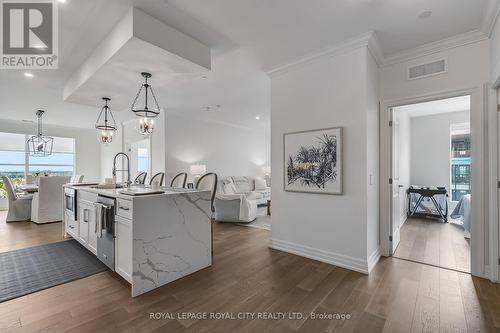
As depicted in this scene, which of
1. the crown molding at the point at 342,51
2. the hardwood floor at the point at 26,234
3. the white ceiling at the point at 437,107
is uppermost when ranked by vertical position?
the crown molding at the point at 342,51

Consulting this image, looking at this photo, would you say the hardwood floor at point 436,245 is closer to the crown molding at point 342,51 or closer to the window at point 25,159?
the crown molding at point 342,51

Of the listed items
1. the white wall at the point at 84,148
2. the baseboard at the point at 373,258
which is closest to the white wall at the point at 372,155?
the baseboard at the point at 373,258

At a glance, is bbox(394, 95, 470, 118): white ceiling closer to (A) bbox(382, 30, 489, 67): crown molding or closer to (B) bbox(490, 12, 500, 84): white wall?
(A) bbox(382, 30, 489, 67): crown molding

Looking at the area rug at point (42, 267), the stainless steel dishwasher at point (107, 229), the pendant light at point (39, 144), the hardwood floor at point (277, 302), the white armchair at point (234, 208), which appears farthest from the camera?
the pendant light at point (39, 144)

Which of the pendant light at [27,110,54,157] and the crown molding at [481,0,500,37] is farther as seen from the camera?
the pendant light at [27,110,54,157]

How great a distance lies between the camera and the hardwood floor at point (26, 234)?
12.1 ft

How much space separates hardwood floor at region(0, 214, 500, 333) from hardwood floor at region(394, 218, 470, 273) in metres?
0.33

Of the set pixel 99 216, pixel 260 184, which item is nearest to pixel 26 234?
pixel 99 216

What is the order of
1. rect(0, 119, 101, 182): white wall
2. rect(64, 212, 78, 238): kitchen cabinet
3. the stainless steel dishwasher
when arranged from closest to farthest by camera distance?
the stainless steel dishwasher < rect(64, 212, 78, 238): kitchen cabinet < rect(0, 119, 101, 182): white wall

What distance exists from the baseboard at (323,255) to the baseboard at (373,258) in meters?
0.03

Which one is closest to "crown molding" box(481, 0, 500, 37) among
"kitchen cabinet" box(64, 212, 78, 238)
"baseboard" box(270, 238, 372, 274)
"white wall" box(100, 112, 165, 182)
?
"baseboard" box(270, 238, 372, 274)

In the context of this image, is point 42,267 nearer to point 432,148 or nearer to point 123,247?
point 123,247

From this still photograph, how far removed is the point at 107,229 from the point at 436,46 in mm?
4534

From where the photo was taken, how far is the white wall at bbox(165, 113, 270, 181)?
611 cm
